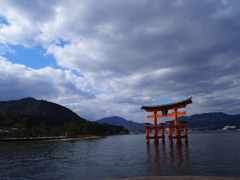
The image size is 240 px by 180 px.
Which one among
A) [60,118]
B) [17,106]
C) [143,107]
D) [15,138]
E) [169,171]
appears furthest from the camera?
[17,106]

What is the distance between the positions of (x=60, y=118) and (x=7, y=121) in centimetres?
4831

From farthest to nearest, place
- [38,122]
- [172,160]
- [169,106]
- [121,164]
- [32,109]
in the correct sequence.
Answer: [32,109]
[38,122]
[169,106]
[172,160]
[121,164]

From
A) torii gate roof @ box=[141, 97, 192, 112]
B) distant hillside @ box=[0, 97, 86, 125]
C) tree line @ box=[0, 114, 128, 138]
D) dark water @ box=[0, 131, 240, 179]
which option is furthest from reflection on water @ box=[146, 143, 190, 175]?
distant hillside @ box=[0, 97, 86, 125]

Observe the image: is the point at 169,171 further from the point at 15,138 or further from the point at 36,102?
the point at 36,102

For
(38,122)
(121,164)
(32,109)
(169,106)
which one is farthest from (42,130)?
(32,109)

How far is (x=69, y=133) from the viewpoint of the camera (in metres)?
88.4

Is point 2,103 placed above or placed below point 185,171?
above

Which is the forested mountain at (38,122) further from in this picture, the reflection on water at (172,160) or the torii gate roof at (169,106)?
the reflection on water at (172,160)

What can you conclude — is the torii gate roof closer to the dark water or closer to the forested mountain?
the dark water

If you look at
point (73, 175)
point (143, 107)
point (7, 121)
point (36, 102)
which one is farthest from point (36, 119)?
point (73, 175)

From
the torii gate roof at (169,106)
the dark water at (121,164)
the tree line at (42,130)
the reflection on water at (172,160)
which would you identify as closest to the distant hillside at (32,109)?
the tree line at (42,130)

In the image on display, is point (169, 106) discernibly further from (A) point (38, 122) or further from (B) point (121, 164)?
(A) point (38, 122)

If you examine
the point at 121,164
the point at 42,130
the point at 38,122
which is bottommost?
the point at 121,164

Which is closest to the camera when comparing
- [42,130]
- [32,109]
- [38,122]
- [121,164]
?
[121,164]
